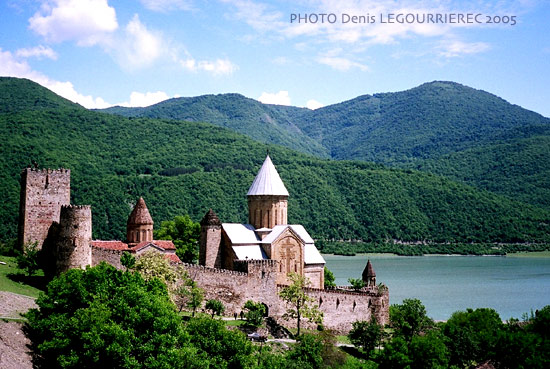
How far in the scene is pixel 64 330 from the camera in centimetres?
2078

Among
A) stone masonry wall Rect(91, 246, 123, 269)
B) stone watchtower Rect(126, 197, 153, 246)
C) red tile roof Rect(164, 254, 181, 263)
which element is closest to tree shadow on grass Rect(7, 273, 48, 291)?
stone masonry wall Rect(91, 246, 123, 269)

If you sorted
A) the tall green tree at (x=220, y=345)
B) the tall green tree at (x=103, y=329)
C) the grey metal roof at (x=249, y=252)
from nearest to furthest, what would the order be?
→ the tall green tree at (x=103, y=329), the tall green tree at (x=220, y=345), the grey metal roof at (x=249, y=252)

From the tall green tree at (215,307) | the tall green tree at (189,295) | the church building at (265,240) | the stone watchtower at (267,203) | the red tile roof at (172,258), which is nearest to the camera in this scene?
the tall green tree at (189,295)

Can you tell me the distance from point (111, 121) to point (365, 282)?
89.9 meters

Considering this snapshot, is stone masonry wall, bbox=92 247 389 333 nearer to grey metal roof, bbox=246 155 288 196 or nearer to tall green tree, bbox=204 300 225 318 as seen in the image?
tall green tree, bbox=204 300 225 318

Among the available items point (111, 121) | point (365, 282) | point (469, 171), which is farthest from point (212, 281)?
point (469, 171)

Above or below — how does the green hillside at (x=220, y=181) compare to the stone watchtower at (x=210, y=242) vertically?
above

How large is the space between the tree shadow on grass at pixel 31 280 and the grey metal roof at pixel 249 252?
34.1 feet

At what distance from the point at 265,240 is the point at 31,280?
42.9 feet

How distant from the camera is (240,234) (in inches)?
1359

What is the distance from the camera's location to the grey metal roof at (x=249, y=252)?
109ft

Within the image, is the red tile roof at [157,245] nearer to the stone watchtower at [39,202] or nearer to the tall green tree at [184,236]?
the stone watchtower at [39,202]

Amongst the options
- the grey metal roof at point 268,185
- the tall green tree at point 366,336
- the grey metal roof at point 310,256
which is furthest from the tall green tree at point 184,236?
the tall green tree at point 366,336

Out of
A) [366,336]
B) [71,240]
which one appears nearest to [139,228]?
[71,240]
